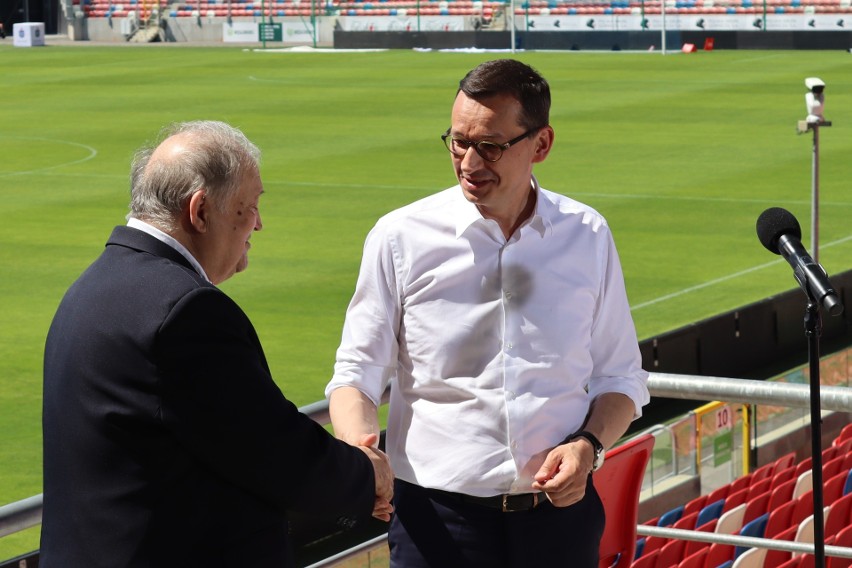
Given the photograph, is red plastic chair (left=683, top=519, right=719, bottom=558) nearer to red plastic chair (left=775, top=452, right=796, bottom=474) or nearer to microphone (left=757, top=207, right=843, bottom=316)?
red plastic chair (left=775, top=452, right=796, bottom=474)

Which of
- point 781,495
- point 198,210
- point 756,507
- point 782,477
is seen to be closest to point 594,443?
point 198,210

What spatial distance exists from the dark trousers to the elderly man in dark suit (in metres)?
0.66

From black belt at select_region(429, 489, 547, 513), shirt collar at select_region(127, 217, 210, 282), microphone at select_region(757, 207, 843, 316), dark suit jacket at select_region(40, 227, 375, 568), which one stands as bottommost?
black belt at select_region(429, 489, 547, 513)

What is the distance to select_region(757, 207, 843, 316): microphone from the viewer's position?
309 centimetres

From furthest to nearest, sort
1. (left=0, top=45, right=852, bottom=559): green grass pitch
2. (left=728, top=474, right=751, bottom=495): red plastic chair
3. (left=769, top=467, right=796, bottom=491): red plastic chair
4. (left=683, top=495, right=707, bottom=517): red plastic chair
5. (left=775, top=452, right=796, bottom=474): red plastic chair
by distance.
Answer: (left=0, top=45, right=852, bottom=559): green grass pitch < (left=775, top=452, right=796, bottom=474): red plastic chair < (left=728, top=474, right=751, bottom=495): red plastic chair < (left=769, top=467, right=796, bottom=491): red plastic chair < (left=683, top=495, right=707, bottom=517): red plastic chair

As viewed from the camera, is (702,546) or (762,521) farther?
(702,546)

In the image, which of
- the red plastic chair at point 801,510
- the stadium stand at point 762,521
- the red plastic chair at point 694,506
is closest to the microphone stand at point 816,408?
the stadium stand at point 762,521

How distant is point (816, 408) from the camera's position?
3299 mm

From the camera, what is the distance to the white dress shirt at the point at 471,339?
11.5ft

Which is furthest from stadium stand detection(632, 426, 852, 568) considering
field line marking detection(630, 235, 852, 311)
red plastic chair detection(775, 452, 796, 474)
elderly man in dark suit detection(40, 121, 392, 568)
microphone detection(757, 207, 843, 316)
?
field line marking detection(630, 235, 852, 311)

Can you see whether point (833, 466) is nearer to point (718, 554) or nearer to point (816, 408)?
point (718, 554)

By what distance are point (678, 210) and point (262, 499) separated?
17949mm

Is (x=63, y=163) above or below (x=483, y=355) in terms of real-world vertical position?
below

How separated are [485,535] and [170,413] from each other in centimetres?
105
